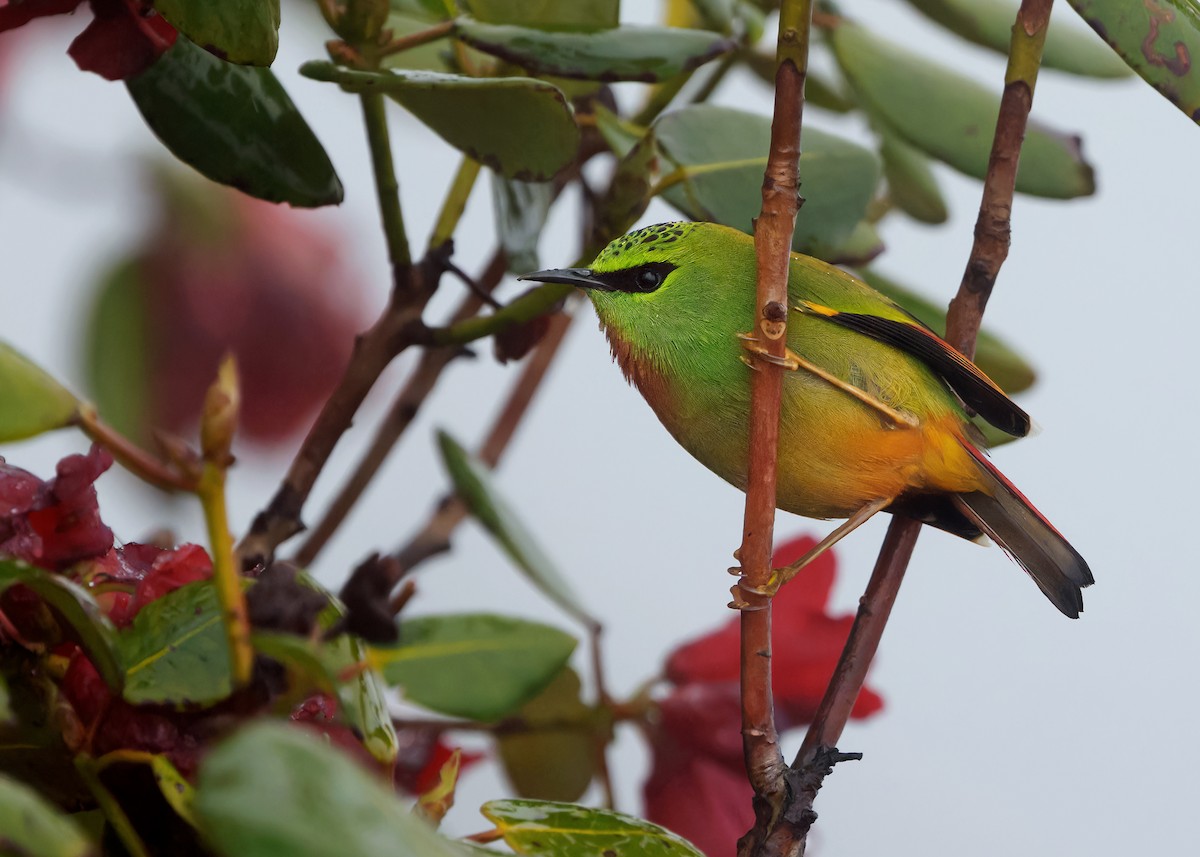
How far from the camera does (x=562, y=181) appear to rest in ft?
2.34

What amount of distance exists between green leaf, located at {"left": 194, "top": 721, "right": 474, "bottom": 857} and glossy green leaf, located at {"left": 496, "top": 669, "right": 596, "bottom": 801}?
1.55 feet

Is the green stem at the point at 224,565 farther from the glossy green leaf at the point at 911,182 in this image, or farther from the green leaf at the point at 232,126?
the glossy green leaf at the point at 911,182

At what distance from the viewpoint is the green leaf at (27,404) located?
335 millimetres

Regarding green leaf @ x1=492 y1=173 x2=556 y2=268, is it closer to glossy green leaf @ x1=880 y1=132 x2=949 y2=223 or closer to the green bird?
the green bird

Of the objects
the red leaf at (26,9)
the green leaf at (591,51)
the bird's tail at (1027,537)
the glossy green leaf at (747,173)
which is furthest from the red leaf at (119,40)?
the bird's tail at (1027,537)

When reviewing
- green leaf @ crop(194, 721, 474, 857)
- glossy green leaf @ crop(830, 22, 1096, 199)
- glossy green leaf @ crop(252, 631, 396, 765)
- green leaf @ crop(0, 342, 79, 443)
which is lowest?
green leaf @ crop(194, 721, 474, 857)

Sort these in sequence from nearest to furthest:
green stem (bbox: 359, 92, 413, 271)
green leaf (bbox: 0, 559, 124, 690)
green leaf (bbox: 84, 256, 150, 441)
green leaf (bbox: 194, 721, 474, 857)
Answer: green leaf (bbox: 194, 721, 474, 857) → green leaf (bbox: 0, 559, 124, 690) → green stem (bbox: 359, 92, 413, 271) → green leaf (bbox: 84, 256, 150, 441)

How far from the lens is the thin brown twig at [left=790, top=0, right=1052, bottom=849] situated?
0.53 m

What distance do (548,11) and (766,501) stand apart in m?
0.28

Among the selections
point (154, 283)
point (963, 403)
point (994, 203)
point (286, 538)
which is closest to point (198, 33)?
point (286, 538)

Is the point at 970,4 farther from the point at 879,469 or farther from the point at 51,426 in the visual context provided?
the point at 51,426

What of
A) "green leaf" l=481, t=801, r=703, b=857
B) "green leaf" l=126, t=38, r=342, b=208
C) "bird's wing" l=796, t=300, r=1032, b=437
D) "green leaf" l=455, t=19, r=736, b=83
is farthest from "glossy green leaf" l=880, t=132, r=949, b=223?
"green leaf" l=481, t=801, r=703, b=857

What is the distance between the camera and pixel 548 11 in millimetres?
618

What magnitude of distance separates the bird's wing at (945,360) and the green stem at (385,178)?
0.70ft
